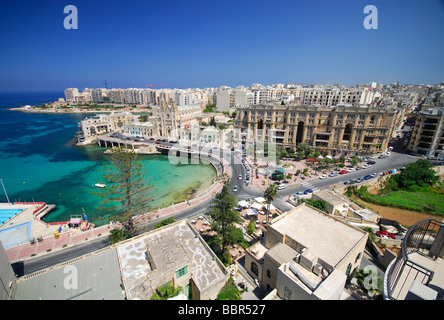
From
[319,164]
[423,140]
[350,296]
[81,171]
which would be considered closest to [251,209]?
[350,296]

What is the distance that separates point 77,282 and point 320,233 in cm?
1725

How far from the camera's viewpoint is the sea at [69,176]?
33812mm

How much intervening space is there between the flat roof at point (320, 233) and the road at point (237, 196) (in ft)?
32.7

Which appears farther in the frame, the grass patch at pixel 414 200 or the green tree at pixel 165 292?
the grass patch at pixel 414 200

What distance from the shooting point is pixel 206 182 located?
41.1m

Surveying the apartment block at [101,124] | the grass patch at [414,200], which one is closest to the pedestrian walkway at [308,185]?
the grass patch at [414,200]

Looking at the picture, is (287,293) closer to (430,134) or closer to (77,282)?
(77,282)

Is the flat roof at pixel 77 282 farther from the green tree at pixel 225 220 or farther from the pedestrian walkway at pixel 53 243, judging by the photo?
the pedestrian walkway at pixel 53 243

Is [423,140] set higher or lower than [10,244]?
higher

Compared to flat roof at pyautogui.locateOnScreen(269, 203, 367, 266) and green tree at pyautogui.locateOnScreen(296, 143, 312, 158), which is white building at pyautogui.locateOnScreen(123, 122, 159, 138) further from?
flat roof at pyautogui.locateOnScreen(269, 203, 367, 266)

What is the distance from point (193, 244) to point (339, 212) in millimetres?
19290

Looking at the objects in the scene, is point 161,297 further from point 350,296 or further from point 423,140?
point 423,140

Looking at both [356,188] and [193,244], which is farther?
[356,188]
